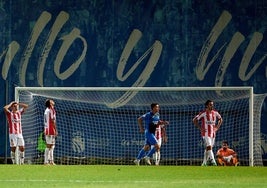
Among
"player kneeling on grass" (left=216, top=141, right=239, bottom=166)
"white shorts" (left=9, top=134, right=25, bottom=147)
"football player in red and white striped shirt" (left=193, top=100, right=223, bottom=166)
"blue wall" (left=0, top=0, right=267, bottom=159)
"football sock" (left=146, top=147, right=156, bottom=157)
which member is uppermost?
"blue wall" (left=0, top=0, right=267, bottom=159)

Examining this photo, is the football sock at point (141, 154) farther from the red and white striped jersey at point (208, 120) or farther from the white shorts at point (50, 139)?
the white shorts at point (50, 139)

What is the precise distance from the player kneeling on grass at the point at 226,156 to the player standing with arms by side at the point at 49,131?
4641 millimetres

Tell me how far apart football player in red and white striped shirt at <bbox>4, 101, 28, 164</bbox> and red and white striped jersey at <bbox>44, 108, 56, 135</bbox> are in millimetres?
A: 909

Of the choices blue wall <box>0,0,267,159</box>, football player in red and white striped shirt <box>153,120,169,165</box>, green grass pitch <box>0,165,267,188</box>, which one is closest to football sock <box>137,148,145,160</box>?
football player in red and white striped shirt <box>153,120,169,165</box>

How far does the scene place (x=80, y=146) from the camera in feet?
92.4

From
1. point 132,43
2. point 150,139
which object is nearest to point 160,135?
point 150,139

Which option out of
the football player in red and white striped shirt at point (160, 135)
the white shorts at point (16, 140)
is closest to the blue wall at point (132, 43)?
the white shorts at point (16, 140)

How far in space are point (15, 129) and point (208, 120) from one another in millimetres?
5399

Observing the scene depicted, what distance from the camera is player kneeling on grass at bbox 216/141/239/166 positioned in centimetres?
2750

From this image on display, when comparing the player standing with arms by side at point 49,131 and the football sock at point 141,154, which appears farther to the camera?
the player standing with arms by side at point 49,131

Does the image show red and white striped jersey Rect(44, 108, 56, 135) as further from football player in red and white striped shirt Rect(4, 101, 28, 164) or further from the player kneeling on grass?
the player kneeling on grass

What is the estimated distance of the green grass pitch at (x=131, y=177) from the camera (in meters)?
→ 17.8

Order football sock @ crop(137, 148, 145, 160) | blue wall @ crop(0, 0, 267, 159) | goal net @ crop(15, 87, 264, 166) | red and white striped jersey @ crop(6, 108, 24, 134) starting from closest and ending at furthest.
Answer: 1. football sock @ crop(137, 148, 145, 160)
2. red and white striped jersey @ crop(6, 108, 24, 134)
3. goal net @ crop(15, 87, 264, 166)
4. blue wall @ crop(0, 0, 267, 159)

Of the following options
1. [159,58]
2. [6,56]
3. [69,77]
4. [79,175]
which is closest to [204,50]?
[159,58]
